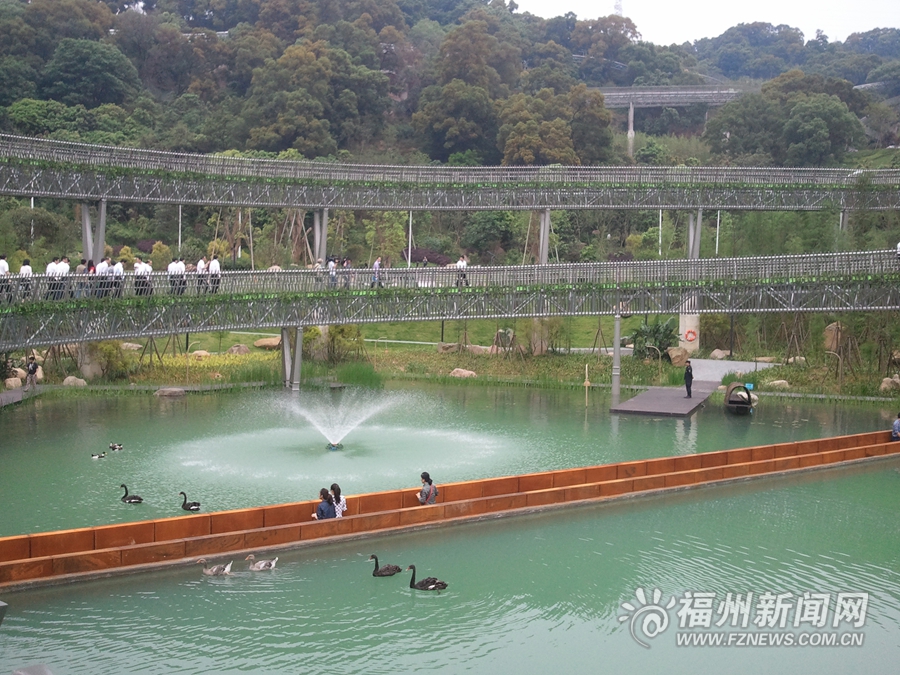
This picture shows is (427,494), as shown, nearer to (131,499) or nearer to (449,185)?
(131,499)

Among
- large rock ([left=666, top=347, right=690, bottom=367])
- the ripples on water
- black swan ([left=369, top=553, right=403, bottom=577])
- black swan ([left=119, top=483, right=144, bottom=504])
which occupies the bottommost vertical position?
the ripples on water

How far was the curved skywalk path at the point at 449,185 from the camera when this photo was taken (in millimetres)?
38594

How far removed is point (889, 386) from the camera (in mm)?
41688

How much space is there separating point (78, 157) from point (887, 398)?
30732mm

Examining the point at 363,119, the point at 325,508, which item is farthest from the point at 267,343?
the point at 363,119

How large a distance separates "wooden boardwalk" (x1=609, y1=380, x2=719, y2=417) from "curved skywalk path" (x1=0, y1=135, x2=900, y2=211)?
356 inches

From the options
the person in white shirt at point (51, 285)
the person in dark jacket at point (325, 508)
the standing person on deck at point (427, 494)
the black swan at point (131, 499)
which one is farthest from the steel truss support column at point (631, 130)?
the person in dark jacket at point (325, 508)

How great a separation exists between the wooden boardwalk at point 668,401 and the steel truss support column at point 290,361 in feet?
40.1

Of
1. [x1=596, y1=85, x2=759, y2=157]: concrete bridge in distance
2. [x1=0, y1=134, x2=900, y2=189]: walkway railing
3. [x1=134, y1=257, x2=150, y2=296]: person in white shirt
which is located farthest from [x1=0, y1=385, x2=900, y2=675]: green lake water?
[x1=596, y1=85, x2=759, y2=157]: concrete bridge in distance

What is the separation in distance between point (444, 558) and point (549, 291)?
887 inches

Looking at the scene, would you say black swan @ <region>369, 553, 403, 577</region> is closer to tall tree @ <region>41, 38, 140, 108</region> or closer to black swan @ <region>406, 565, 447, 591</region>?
black swan @ <region>406, 565, 447, 591</region>

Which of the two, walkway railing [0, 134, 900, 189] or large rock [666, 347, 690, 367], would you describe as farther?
large rock [666, 347, 690, 367]

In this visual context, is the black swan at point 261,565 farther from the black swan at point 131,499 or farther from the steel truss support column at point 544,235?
the steel truss support column at point 544,235

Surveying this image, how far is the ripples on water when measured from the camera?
17.0 meters
